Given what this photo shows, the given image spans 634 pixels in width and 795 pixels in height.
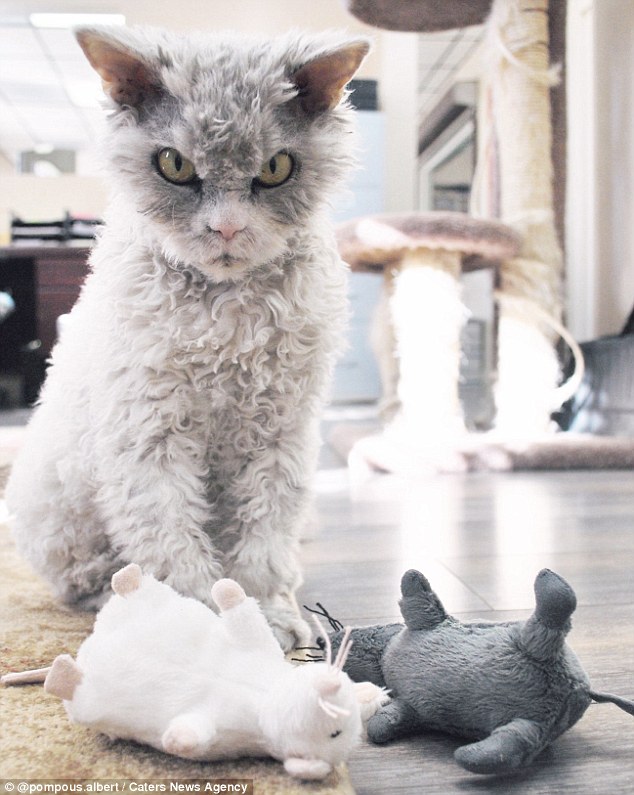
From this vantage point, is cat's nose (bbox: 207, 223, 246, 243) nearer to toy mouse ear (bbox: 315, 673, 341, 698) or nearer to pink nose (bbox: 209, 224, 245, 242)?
pink nose (bbox: 209, 224, 245, 242)

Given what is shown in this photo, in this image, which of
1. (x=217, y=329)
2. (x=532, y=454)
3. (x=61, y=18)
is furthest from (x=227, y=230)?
(x=61, y=18)

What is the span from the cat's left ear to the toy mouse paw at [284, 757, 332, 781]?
0.60m

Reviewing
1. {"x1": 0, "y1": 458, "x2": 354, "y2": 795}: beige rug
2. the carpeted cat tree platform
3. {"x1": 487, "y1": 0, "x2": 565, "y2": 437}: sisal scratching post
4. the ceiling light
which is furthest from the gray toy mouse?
the ceiling light

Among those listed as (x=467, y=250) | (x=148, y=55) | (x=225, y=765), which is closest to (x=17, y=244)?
(x=467, y=250)

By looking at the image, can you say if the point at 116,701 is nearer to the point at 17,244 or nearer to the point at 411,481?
the point at 411,481

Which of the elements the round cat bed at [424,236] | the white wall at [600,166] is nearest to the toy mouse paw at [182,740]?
the round cat bed at [424,236]

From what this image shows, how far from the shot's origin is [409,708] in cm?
63

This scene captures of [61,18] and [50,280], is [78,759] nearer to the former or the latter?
[50,280]

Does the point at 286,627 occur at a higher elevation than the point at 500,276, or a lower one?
lower

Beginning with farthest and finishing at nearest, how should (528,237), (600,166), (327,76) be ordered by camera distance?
1. (600,166)
2. (528,237)
3. (327,76)

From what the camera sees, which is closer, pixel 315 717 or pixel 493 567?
pixel 315 717

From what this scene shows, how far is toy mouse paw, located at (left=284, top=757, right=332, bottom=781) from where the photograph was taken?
528 millimetres

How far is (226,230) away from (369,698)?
0.44m

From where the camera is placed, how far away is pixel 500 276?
2406mm
